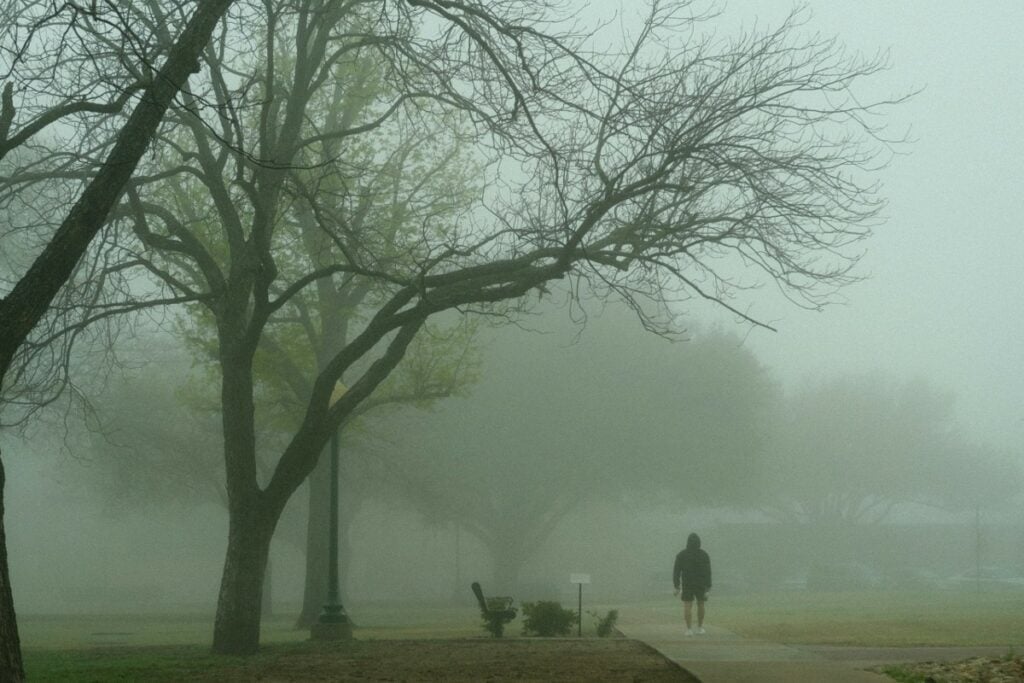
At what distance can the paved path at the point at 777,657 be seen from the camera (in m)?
12.8

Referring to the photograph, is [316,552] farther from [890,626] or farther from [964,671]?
[964,671]

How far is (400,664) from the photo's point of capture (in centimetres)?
1588

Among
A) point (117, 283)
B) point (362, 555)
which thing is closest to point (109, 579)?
point (362, 555)

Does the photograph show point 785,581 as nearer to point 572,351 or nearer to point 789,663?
point 572,351

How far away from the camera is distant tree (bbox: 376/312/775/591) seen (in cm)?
4934

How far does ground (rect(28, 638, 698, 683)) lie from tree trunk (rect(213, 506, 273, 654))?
421 millimetres

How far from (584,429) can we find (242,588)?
3238 cm

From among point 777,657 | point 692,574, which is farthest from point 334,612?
point 777,657

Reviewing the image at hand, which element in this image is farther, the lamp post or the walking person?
the lamp post

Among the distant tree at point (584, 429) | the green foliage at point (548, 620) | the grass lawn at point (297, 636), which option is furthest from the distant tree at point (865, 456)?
the green foliage at point (548, 620)

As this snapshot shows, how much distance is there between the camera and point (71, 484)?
59750mm

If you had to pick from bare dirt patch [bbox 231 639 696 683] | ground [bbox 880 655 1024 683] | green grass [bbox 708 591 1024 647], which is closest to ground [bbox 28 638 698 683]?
bare dirt patch [bbox 231 639 696 683]

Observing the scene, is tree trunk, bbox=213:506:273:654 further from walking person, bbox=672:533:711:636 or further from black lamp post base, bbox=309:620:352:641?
walking person, bbox=672:533:711:636

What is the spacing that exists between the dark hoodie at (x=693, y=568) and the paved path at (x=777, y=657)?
2.97 feet
